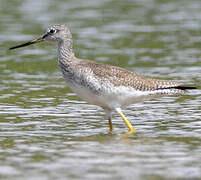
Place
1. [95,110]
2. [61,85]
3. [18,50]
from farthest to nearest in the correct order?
[18,50]
[61,85]
[95,110]

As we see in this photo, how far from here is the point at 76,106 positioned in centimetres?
1484

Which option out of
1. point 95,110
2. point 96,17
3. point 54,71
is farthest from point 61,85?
point 96,17

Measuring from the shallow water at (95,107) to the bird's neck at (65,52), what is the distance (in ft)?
4.50

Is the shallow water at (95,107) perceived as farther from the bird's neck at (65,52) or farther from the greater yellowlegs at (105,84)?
the bird's neck at (65,52)

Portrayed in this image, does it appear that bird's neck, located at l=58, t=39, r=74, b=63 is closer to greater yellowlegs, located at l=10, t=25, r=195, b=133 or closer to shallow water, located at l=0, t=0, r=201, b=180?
greater yellowlegs, located at l=10, t=25, r=195, b=133

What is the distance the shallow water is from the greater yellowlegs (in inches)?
25.2

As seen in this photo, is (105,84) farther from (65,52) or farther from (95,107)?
(95,107)

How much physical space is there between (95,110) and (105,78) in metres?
2.39

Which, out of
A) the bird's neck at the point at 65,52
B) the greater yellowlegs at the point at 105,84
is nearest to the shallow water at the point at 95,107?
the greater yellowlegs at the point at 105,84

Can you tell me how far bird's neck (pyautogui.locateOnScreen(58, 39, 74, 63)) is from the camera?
502 inches

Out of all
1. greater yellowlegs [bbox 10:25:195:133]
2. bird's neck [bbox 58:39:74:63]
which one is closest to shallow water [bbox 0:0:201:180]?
greater yellowlegs [bbox 10:25:195:133]

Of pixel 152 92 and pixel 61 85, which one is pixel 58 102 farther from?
pixel 152 92

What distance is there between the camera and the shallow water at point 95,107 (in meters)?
9.88

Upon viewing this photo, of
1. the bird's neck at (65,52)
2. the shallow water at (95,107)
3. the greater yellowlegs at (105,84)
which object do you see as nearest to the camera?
the shallow water at (95,107)
